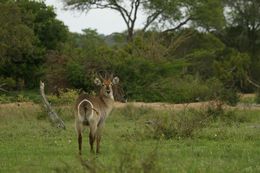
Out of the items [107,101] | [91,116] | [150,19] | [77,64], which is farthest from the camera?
[150,19]

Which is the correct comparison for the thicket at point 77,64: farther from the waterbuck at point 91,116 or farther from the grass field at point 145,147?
the waterbuck at point 91,116

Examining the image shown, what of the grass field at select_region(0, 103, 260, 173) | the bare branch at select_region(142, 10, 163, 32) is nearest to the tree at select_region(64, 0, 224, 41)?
the bare branch at select_region(142, 10, 163, 32)

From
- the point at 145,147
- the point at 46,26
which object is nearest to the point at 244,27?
the point at 46,26

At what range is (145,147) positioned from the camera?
12.5 meters

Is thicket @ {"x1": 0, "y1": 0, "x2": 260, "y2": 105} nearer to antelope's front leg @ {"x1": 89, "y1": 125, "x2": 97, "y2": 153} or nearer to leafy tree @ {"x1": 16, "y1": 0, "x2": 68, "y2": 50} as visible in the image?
leafy tree @ {"x1": 16, "y1": 0, "x2": 68, "y2": 50}

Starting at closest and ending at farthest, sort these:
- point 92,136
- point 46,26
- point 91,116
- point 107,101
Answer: point 92,136 < point 91,116 < point 107,101 < point 46,26

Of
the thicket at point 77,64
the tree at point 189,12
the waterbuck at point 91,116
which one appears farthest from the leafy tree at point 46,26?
the waterbuck at point 91,116

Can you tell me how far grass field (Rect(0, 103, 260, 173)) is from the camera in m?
8.73

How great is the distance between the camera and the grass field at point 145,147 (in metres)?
8.73

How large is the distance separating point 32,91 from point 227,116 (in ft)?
52.3

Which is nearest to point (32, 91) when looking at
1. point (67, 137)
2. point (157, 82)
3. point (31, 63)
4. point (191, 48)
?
point (31, 63)

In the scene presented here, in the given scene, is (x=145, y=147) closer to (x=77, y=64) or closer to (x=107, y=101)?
(x=107, y=101)

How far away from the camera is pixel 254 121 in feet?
64.1

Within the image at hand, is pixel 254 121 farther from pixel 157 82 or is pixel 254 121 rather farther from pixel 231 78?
pixel 231 78
